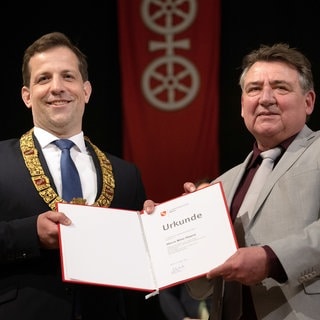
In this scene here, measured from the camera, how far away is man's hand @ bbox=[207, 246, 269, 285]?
2148 millimetres

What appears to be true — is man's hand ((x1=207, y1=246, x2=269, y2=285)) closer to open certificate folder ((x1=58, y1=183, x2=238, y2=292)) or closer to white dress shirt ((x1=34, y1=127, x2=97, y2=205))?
open certificate folder ((x1=58, y1=183, x2=238, y2=292))

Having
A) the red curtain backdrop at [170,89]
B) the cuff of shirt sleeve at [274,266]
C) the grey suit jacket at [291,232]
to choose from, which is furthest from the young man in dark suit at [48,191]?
the red curtain backdrop at [170,89]

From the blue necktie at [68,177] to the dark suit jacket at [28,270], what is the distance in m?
0.07

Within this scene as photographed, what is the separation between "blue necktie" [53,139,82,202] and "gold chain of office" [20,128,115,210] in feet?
0.15

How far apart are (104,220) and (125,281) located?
0.71 feet

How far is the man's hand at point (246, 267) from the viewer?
2148 millimetres

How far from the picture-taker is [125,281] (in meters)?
2.31

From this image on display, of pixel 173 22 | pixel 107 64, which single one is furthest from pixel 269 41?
pixel 107 64

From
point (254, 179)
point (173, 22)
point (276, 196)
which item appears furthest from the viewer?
point (173, 22)

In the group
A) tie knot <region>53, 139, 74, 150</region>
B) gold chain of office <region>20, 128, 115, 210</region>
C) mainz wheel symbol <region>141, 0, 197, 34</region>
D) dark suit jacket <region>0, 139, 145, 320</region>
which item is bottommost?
dark suit jacket <region>0, 139, 145, 320</region>

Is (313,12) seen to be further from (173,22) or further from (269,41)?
(173,22)

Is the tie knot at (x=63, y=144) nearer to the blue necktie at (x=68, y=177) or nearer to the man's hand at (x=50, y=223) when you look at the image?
the blue necktie at (x=68, y=177)

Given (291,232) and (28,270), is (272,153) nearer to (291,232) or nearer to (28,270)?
(291,232)

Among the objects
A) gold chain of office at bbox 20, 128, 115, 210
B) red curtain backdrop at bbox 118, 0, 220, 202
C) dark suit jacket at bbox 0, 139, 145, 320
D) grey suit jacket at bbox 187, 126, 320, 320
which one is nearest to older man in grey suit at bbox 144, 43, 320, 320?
grey suit jacket at bbox 187, 126, 320, 320
